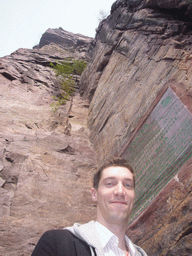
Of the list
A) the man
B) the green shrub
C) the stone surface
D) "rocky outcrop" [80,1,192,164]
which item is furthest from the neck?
the green shrub

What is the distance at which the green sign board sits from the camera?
12.3 ft

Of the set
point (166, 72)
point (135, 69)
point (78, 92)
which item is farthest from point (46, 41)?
point (166, 72)

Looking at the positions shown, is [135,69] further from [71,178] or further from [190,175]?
[190,175]

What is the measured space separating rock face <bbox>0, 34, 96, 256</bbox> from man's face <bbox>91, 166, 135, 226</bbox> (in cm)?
253

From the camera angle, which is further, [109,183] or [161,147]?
[161,147]

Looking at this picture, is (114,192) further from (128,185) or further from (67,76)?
(67,76)

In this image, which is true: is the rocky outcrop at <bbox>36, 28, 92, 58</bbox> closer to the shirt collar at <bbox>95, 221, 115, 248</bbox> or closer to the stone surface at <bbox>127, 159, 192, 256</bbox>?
the stone surface at <bbox>127, 159, 192, 256</bbox>

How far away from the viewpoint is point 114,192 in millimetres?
2104

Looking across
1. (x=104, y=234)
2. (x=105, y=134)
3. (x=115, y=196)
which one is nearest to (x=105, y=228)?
(x=104, y=234)

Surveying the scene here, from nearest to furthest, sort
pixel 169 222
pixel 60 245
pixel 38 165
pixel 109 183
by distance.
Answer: pixel 60 245 → pixel 109 183 → pixel 169 222 → pixel 38 165

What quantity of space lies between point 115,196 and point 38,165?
4598 mm

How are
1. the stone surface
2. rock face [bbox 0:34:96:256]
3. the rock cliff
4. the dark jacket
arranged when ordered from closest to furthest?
the dark jacket, the stone surface, the rock cliff, rock face [bbox 0:34:96:256]

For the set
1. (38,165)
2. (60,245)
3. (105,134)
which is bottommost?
(38,165)

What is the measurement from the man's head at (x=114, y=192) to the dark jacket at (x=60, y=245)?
360 mm
